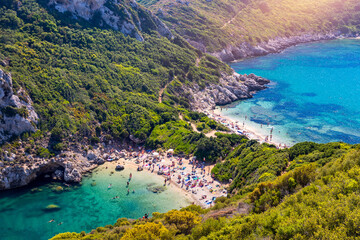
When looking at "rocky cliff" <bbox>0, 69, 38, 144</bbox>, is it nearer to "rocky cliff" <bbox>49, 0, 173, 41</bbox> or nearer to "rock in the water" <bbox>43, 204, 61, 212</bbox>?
"rock in the water" <bbox>43, 204, 61, 212</bbox>

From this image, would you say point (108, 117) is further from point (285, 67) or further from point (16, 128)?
point (285, 67)

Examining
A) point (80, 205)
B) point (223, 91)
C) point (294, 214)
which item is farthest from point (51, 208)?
point (223, 91)

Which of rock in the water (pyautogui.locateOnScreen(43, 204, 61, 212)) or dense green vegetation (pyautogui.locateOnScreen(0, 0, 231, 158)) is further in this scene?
dense green vegetation (pyautogui.locateOnScreen(0, 0, 231, 158))

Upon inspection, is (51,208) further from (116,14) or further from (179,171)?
(116,14)

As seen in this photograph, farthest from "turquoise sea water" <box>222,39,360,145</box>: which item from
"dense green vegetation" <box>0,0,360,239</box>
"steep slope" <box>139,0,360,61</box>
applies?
"dense green vegetation" <box>0,0,360,239</box>

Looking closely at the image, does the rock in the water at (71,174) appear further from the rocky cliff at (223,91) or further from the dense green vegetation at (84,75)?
the rocky cliff at (223,91)

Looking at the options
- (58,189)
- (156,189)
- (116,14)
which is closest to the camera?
(58,189)

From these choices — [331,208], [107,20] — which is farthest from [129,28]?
[331,208]
